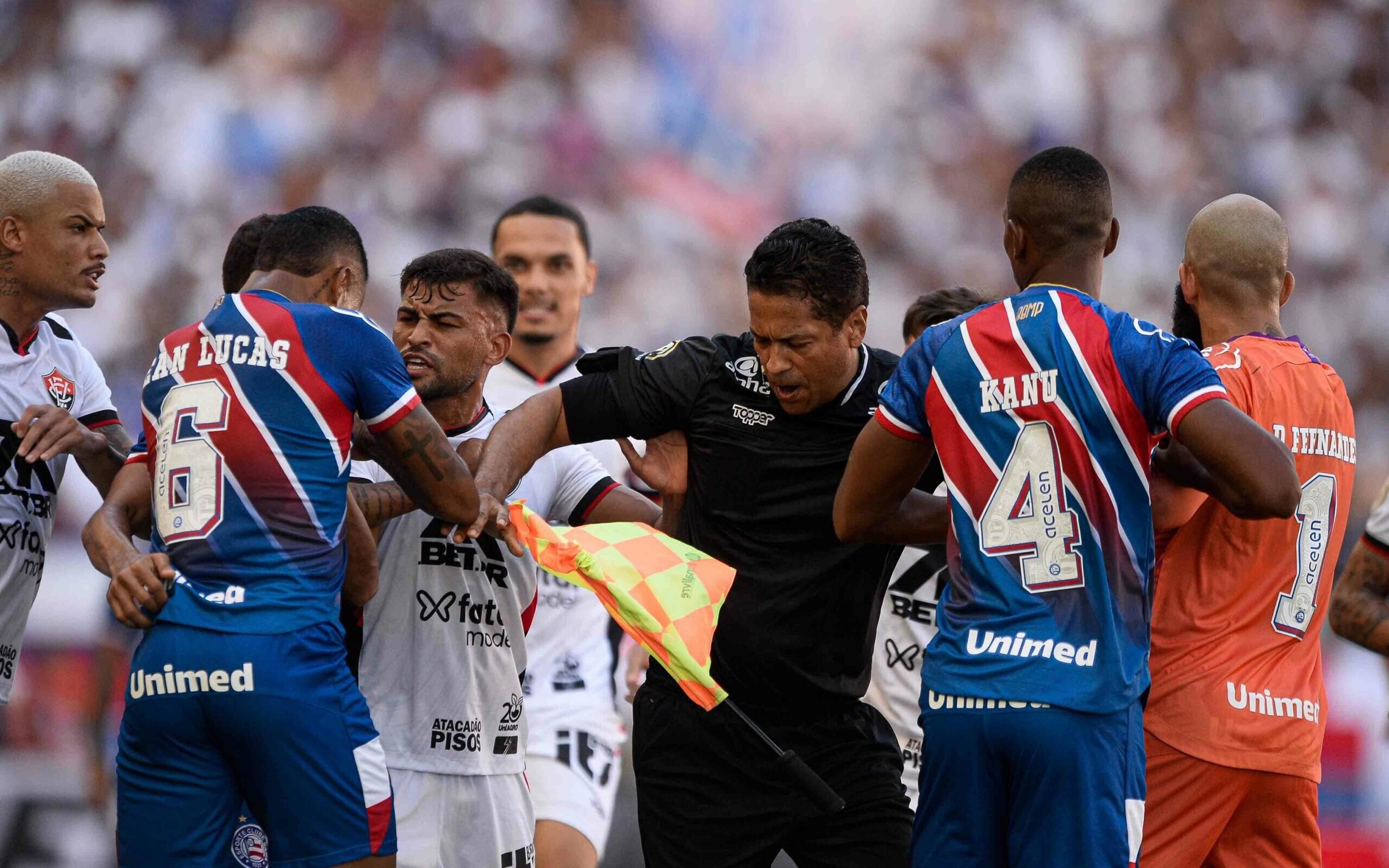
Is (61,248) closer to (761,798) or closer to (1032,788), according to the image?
(761,798)

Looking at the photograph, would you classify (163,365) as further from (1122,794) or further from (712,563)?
(1122,794)

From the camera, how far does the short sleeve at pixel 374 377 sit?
377 centimetres

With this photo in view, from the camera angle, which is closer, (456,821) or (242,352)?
(242,352)

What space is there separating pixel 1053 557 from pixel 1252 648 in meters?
1.02

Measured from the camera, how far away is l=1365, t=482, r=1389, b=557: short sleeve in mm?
3838

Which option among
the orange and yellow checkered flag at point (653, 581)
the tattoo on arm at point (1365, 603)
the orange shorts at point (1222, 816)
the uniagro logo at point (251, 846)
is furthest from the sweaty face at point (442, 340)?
the tattoo on arm at point (1365, 603)

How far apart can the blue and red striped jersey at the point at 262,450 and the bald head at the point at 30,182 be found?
1.21 metres

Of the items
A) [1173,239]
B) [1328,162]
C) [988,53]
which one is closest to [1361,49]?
[1328,162]

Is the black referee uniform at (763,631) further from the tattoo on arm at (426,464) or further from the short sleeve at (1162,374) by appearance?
the short sleeve at (1162,374)

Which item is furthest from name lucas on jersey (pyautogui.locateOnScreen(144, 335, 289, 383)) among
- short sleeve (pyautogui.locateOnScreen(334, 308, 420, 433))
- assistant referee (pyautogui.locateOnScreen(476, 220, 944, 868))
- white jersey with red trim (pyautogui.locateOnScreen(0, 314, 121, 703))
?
white jersey with red trim (pyautogui.locateOnScreen(0, 314, 121, 703))

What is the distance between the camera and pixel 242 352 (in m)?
3.73

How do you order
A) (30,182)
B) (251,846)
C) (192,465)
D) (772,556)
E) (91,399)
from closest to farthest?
(192,465), (772,556), (251,846), (30,182), (91,399)

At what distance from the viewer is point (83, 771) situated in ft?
24.5

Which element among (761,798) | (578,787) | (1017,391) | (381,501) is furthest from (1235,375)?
(578,787)
